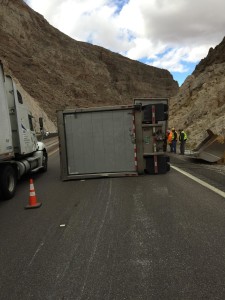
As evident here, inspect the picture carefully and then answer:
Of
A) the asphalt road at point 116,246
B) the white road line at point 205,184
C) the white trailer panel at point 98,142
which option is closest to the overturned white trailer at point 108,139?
the white trailer panel at point 98,142

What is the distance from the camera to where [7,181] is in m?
10.3

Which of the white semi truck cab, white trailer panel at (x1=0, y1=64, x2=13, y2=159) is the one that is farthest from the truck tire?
white trailer panel at (x1=0, y1=64, x2=13, y2=159)

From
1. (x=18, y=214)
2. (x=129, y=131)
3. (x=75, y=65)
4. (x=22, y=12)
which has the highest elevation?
(x=22, y=12)

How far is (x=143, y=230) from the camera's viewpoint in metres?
6.48

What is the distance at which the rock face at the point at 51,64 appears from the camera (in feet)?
255

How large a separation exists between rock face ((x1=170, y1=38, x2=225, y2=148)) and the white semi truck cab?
50.8 feet

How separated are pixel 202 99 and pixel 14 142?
84.3 ft

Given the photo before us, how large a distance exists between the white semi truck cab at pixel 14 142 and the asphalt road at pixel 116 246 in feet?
3.36

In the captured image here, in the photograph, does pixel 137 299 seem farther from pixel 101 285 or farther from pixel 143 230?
pixel 143 230

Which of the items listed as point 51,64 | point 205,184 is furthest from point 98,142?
point 51,64

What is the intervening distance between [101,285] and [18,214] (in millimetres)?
4112

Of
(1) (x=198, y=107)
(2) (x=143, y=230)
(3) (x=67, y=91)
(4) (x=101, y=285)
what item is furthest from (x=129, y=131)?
(3) (x=67, y=91)

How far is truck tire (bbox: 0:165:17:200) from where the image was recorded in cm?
996

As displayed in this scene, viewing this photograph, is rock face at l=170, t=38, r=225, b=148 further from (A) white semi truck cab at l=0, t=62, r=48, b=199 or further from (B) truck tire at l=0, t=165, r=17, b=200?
(B) truck tire at l=0, t=165, r=17, b=200
